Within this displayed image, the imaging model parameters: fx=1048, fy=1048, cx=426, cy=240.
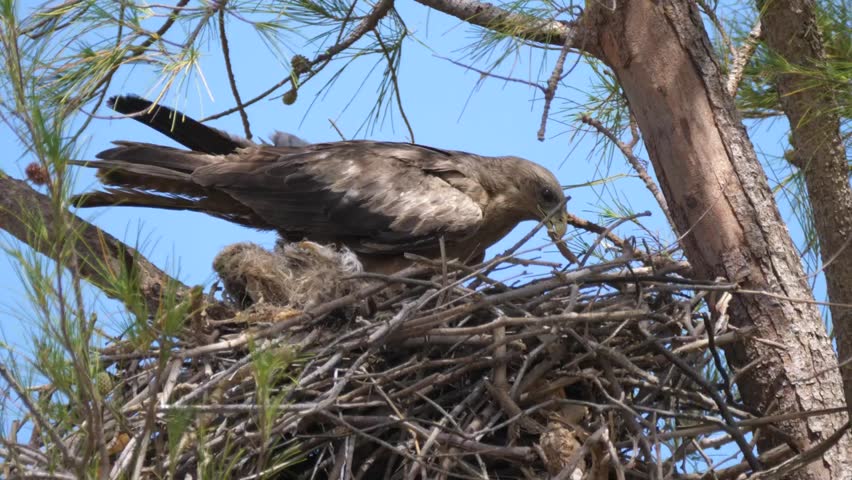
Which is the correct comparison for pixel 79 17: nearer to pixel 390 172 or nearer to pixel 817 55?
pixel 390 172

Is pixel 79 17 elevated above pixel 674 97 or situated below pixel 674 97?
above

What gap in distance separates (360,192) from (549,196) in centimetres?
124

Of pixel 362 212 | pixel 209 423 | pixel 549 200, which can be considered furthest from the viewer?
pixel 549 200

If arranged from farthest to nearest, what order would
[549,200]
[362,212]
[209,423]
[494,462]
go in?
[549,200], [362,212], [494,462], [209,423]

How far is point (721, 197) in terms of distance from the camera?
14.3ft

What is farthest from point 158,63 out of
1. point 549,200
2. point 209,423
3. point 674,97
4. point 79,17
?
point 549,200

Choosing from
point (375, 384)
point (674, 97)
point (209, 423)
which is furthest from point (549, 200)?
point (209, 423)

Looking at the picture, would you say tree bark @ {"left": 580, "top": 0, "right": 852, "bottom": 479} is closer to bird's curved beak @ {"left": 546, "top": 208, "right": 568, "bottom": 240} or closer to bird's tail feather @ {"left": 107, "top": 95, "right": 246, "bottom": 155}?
bird's curved beak @ {"left": 546, "top": 208, "right": 568, "bottom": 240}

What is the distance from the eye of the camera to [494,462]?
4371 mm

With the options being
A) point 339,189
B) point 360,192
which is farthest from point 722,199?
point 339,189

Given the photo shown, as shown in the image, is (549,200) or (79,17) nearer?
(79,17)

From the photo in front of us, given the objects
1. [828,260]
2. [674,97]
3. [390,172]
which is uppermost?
[390,172]

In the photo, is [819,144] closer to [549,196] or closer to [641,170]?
[641,170]

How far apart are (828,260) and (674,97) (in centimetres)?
92
